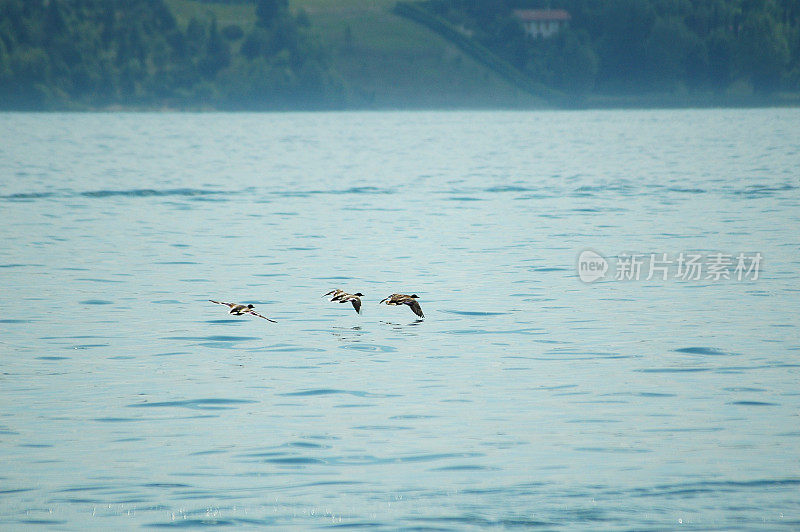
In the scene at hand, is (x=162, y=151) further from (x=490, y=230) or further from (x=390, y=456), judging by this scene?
(x=390, y=456)

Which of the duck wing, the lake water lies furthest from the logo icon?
the duck wing

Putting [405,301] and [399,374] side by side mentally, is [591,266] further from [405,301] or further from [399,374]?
[399,374]

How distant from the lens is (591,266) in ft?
98.1

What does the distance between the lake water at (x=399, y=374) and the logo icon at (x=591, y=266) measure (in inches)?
14.1

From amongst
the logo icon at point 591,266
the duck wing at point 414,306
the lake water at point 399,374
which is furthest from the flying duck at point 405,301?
the logo icon at point 591,266

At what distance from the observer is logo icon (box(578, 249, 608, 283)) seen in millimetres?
28156

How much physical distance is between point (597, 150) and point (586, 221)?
56125 mm

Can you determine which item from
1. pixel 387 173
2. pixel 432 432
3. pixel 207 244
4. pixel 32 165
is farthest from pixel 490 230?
pixel 32 165

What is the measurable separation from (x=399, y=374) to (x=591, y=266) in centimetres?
1307

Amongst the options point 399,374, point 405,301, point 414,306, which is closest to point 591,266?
point 414,306

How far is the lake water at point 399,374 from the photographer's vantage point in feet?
40.4

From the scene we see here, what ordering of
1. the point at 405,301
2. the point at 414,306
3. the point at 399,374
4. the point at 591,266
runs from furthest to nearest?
→ the point at 591,266, the point at 414,306, the point at 405,301, the point at 399,374

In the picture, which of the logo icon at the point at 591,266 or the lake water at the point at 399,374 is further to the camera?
the logo icon at the point at 591,266

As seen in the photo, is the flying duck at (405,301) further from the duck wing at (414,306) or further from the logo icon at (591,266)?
the logo icon at (591,266)
